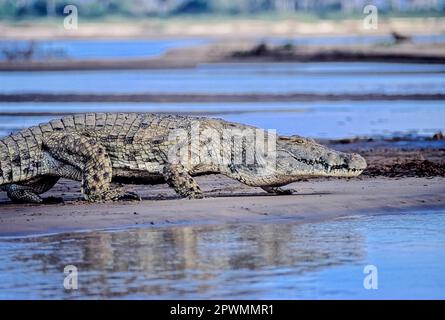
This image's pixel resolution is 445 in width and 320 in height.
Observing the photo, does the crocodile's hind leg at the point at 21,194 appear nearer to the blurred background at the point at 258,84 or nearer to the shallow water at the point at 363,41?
the blurred background at the point at 258,84

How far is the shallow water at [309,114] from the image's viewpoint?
64.4 ft

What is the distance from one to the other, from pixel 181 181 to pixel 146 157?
0.40 meters

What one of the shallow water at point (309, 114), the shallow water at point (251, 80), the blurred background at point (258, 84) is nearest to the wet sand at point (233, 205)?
the shallow water at point (309, 114)

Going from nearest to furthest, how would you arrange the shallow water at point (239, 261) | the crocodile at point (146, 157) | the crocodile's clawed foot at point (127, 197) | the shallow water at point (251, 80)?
the shallow water at point (239, 261) → the crocodile at point (146, 157) → the crocodile's clawed foot at point (127, 197) → the shallow water at point (251, 80)

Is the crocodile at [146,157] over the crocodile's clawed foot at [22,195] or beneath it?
over

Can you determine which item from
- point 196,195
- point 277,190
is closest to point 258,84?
point 277,190

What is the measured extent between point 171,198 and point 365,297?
163 inches

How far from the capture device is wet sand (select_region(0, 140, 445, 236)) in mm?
10820

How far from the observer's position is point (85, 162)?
1160 centimetres

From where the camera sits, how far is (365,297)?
322 inches

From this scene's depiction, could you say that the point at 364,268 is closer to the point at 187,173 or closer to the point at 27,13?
the point at 187,173

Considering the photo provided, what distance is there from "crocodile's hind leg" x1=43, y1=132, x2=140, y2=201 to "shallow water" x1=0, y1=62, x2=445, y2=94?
56.0 feet

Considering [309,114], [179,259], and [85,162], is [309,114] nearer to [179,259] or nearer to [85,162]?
[85,162]

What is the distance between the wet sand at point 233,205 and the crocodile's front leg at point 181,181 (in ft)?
0.39
